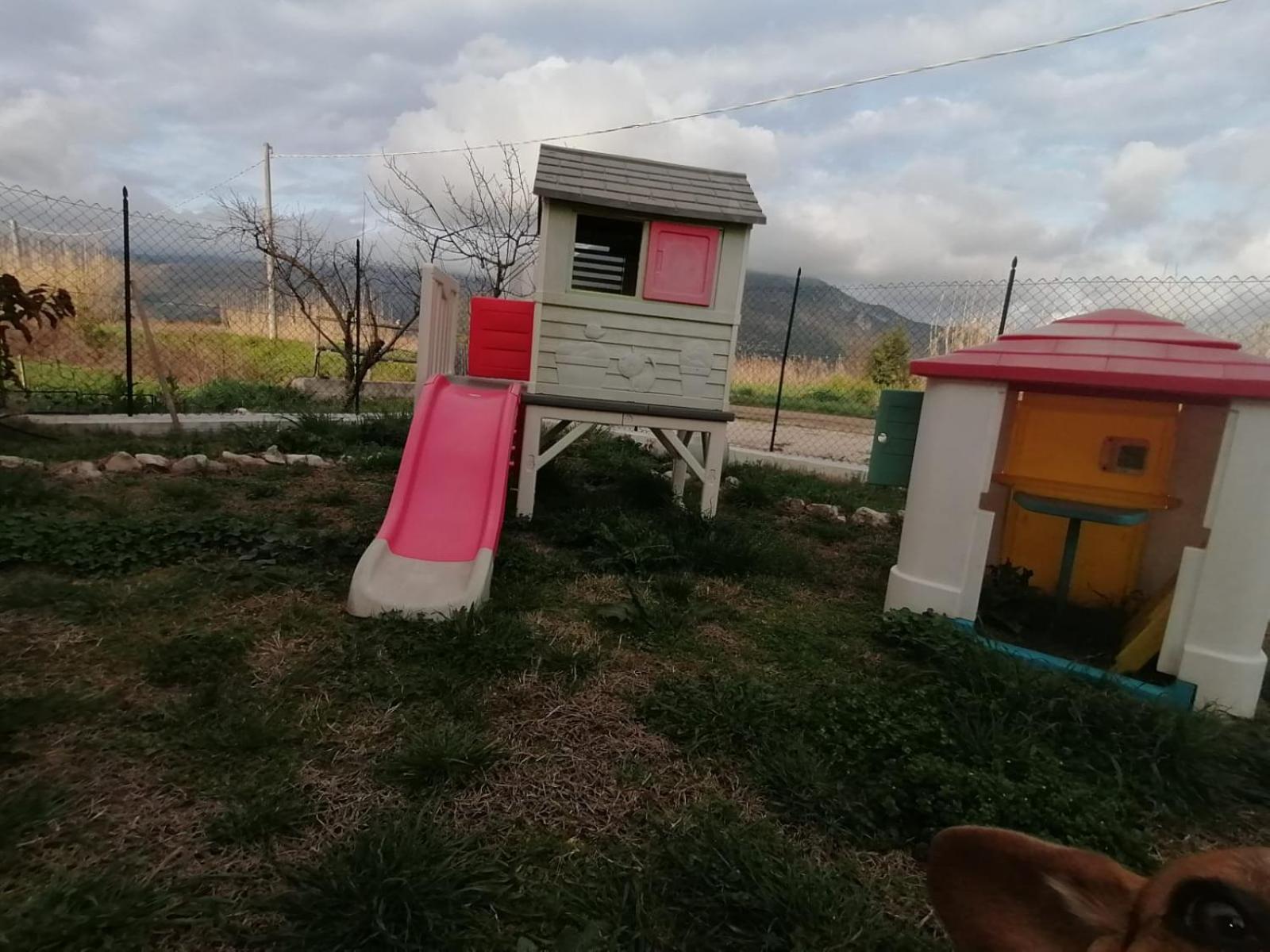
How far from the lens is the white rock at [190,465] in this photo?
518cm

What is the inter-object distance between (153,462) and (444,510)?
2957mm

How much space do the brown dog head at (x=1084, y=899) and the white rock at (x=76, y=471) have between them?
18.3ft

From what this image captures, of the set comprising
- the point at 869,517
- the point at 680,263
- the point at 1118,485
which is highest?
the point at 680,263

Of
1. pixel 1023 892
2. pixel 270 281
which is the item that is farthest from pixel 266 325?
pixel 1023 892

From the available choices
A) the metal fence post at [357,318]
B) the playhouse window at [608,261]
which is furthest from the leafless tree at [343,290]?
the playhouse window at [608,261]

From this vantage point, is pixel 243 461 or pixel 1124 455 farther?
pixel 243 461

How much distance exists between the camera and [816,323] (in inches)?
404

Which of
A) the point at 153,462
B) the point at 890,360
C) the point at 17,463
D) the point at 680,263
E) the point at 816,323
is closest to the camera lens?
the point at 680,263

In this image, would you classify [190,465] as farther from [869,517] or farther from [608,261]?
[869,517]

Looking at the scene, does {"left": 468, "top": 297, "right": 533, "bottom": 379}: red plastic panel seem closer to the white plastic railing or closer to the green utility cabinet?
the white plastic railing

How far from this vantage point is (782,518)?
5473mm

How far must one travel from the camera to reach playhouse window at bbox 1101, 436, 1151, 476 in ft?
11.0

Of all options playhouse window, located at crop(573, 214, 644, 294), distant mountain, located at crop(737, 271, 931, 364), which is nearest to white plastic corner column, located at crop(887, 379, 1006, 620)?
playhouse window, located at crop(573, 214, 644, 294)

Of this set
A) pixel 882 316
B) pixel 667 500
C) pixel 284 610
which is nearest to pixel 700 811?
pixel 284 610
